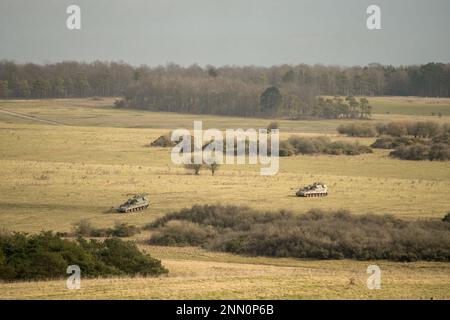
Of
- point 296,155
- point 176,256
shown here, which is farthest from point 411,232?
point 296,155

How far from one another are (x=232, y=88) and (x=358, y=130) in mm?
51132

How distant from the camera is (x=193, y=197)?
4834cm

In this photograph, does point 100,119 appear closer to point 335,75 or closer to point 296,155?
point 296,155

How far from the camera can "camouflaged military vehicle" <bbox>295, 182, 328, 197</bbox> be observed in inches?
1898

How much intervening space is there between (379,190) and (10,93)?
4853 inches

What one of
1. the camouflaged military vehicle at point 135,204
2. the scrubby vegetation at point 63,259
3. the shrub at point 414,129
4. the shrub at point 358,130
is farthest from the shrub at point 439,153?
the scrubby vegetation at point 63,259

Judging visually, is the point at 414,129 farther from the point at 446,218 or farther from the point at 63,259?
the point at 63,259

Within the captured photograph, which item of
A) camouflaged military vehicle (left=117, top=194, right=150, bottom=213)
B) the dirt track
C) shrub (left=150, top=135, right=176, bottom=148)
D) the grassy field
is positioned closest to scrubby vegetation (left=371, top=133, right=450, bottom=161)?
the grassy field

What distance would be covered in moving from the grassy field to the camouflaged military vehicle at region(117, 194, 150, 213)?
0.82 metres

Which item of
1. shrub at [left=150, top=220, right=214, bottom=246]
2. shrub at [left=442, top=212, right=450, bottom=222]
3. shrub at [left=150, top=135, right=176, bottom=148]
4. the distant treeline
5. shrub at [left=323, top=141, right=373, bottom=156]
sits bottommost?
shrub at [left=150, top=220, right=214, bottom=246]

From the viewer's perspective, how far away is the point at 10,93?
528ft

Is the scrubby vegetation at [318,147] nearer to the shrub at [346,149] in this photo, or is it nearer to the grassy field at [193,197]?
the shrub at [346,149]

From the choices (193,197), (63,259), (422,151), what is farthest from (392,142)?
(63,259)

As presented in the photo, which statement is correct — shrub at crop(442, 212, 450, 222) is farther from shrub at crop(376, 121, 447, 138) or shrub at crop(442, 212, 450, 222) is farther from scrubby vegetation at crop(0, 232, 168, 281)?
shrub at crop(376, 121, 447, 138)
